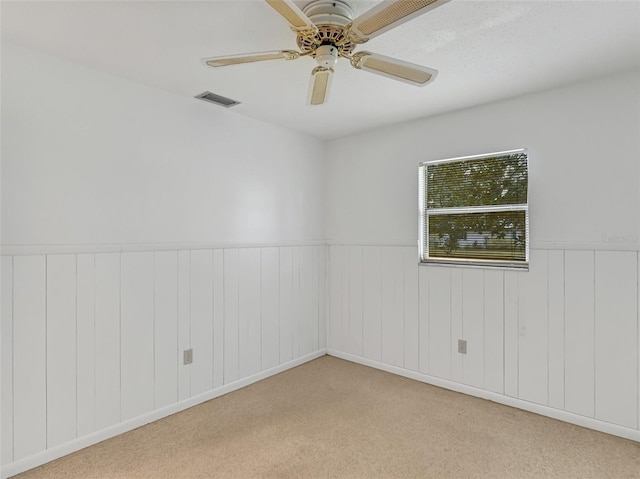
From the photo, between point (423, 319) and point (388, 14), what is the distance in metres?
2.58

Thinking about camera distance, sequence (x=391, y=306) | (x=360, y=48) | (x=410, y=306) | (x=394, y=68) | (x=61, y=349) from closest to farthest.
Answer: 1. (x=394, y=68)
2. (x=360, y=48)
3. (x=61, y=349)
4. (x=410, y=306)
5. (x=391, y=306)

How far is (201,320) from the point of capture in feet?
9.48

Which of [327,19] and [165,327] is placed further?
[165,327]

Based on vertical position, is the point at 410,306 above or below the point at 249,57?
below

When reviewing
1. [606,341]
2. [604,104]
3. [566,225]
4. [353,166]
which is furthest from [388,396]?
[604,104]

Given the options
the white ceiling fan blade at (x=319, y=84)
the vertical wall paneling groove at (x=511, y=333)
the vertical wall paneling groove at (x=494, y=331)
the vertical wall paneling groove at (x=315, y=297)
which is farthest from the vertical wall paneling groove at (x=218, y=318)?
the vertical wall paneling groove at (x=511, y=333)

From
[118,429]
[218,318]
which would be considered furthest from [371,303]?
[118,429]

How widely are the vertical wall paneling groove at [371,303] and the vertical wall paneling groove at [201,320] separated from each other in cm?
155

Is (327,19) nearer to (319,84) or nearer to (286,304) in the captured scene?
(319,84)

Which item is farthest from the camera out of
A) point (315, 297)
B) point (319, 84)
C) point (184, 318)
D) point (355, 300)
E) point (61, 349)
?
point (315, 297)

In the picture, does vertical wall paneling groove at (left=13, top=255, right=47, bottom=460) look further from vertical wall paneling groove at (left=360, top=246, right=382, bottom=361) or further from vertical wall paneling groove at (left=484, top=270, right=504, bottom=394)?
vertical wall paneling groove at (left=484, top=270, right=504, bottom=394)

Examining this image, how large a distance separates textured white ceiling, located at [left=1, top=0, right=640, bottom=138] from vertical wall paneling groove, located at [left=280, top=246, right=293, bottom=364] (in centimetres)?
150

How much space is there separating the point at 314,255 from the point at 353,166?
1033 millimetres

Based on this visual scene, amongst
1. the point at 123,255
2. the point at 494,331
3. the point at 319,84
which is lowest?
the point at 494,331
